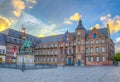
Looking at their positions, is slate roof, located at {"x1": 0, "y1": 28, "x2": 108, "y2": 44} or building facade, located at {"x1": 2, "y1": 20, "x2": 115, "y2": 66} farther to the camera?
slate roof, located at {"x1": 0, "y1": 28, "x2": 108, "y2": 44}

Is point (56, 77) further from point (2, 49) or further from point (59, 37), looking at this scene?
point (59, 37)

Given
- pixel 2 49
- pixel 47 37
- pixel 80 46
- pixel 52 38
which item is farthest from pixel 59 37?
pixel 2 49

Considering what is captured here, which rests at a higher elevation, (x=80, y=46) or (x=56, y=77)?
(x=80, y=46)

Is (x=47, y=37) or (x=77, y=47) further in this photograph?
(x=47, y=37)

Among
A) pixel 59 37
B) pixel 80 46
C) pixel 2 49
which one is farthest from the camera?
pixel 59 37

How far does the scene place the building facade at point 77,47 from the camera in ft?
165

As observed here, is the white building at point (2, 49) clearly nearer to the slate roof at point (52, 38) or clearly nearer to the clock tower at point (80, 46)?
the slate roof at point (52, 38)

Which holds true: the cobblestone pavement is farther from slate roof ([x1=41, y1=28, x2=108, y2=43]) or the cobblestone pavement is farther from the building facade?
slate roof ([x1=41, y1=28, x2=108, y2=43])

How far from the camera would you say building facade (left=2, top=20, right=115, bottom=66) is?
165ft

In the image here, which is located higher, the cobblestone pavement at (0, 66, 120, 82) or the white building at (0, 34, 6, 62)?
the white building at (0, 34, 6, 62)

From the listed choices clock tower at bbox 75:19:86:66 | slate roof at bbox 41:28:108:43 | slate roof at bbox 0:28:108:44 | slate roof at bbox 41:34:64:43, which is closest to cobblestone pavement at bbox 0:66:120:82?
clock tower at bbox 75:19:86:66

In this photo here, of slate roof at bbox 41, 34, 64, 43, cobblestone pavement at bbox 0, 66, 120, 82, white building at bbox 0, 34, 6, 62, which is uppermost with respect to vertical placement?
slate roof at bbox 41, 34, 64, 43

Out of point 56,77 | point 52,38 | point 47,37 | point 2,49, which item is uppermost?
point 47,37

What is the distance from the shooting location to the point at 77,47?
53.8 m
